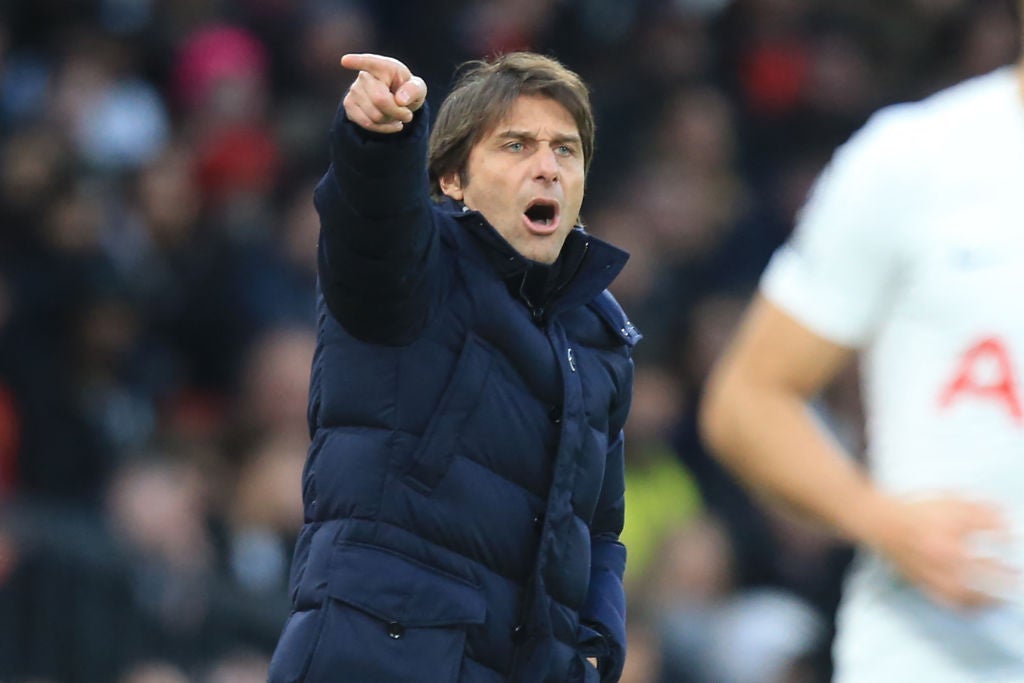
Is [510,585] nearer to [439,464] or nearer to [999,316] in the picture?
[439,464]

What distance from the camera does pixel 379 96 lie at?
3205 millimetres

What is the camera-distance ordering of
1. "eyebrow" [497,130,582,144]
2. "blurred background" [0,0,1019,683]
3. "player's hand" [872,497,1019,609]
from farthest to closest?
"blurred background" [0,0,1019,683] < "eyebrow" [497,130,582,144] < "player's hand" [872,497,1019,609]

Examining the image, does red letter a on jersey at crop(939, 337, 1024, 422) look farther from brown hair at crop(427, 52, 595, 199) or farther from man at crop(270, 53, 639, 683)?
brown hair at crop(427, 52, 595, 199)

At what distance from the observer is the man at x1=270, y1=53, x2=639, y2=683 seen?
3.30 metres

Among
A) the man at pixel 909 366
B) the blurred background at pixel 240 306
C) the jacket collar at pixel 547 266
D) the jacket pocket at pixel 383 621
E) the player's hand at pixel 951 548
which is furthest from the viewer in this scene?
the blurred background at pixel 240 306

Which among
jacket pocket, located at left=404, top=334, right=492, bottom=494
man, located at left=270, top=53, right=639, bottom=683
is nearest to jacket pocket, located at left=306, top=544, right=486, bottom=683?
man, located at left=270, top=53, right=639, bottom=683

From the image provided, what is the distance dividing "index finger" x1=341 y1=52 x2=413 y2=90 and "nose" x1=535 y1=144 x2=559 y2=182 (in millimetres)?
505

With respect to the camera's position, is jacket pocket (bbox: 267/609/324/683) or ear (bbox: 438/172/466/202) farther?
ear (bbox: 438/172/466/202)

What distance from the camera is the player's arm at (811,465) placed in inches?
97.3

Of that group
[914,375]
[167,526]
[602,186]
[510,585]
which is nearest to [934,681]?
[914,375]

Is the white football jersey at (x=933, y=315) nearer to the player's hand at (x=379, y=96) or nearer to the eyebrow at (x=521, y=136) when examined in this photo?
the player's hand at (x=379, y=96)

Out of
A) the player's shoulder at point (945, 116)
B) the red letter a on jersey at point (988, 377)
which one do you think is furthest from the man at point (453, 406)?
the red letter a on jersey at point (988, 377)

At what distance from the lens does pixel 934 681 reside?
2.60 m

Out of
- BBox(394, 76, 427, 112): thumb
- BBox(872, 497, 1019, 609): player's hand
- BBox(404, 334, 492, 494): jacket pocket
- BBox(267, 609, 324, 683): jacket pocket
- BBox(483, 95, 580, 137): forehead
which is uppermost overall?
BBox(483, 95, 580, 137): forehead
